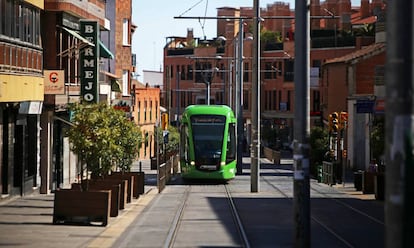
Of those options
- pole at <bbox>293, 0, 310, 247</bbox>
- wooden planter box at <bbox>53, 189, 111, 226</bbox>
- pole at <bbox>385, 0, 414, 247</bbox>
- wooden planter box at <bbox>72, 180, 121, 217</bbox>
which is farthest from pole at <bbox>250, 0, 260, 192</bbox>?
pole at <bbox>385, 0, 414, 247</bbox>

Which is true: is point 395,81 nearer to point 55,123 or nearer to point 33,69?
point 33,69

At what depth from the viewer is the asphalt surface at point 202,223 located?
68.0 ft

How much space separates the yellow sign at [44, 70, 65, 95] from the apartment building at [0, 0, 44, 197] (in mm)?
350

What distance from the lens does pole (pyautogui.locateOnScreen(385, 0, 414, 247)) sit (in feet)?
30.3

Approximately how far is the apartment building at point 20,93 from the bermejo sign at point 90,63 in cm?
269

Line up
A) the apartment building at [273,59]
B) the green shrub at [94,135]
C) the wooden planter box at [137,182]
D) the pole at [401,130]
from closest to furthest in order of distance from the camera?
the pole at [401,130] → the green shrub at [94,135] → the wooden planter box at [137,182] → the apartment building at [273,59]

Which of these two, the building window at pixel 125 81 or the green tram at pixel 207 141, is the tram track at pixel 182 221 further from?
the building window at pixel 125 81

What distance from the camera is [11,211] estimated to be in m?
27.7

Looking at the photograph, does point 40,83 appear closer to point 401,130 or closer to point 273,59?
point 401,130

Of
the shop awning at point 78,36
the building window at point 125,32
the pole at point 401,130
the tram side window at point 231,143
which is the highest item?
the building window at point 125,32

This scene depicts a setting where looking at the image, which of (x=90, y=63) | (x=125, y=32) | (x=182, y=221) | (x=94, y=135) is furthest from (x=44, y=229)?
(x=125, y=32)

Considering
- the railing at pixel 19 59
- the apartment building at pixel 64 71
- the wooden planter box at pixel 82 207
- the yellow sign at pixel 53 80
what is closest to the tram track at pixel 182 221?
the wooden planter box at pixel 82 207

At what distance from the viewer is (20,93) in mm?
30031

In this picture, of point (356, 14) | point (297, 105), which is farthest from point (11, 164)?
point (356, 14)
